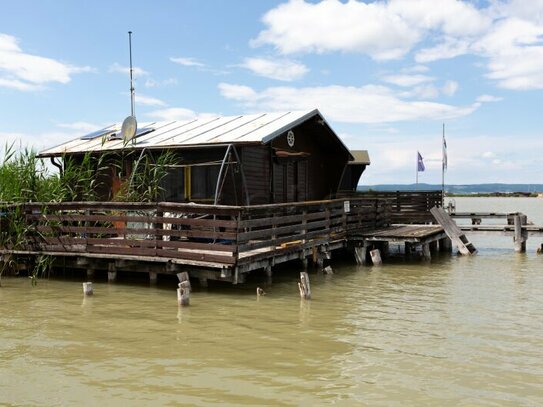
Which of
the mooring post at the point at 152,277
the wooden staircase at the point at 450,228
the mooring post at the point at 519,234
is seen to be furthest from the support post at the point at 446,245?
the mooring post at the point at 152,277

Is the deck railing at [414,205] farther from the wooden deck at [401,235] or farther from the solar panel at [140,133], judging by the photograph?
the solar panel at [140,133]

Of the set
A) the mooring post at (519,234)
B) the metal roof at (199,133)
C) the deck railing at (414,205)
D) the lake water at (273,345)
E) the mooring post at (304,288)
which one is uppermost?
the metal roof at (199,133)

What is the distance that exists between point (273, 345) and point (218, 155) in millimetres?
8806

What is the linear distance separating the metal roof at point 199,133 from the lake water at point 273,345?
14.2ft

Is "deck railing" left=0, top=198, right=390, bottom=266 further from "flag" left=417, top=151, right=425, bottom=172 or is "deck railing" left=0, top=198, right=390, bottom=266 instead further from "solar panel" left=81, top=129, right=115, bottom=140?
"flag" left=417, top=151, right=425, bottom=172

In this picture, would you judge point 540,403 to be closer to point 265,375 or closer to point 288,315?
point 265,375

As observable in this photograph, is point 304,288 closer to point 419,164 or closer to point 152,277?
point 152,277

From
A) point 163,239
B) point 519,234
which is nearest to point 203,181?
point 163,239

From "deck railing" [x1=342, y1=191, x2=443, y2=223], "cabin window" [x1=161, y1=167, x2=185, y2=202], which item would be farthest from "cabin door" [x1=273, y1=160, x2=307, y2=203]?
"deck railing" [x1=342, y1=191, x2=443, y2=223]

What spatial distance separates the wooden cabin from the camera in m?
15.5

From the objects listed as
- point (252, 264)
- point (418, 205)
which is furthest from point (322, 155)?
point (252, 264)

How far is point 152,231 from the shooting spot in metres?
12.2

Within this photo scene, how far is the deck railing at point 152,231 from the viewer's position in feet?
37.9

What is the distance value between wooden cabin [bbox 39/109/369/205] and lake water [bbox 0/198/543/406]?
384 centimetres
